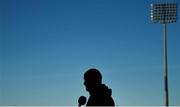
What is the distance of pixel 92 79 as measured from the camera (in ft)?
19.9

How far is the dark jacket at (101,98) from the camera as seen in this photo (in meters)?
6.02

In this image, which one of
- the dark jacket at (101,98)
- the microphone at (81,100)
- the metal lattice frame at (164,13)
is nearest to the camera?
the dark jacket at (101,98)

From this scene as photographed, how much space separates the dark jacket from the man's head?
3.0 inches

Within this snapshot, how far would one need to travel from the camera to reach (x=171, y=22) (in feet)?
118

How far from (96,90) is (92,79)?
0.51 feet

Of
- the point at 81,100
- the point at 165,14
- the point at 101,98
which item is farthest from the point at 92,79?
the point at 165,14

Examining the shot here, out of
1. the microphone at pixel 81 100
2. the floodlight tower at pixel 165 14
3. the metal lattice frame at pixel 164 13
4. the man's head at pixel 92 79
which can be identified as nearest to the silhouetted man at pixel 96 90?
the man's head at pixel 92 79

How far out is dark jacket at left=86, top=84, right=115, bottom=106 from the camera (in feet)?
19.7

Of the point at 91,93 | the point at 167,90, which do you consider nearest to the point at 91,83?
the point at 91,93

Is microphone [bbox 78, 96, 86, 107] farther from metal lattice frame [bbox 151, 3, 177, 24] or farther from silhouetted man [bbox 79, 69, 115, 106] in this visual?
metal lattice frame [bbox 151, 3, 177, 24]

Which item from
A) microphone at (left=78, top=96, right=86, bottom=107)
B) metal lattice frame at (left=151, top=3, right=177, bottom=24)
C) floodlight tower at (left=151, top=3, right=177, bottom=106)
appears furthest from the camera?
metal lattice frame at (left=151, top=3, right=177, bottom=24)

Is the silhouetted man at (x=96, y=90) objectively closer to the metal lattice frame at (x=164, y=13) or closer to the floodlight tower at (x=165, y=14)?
the floodlight tower at (x=165, y=14)

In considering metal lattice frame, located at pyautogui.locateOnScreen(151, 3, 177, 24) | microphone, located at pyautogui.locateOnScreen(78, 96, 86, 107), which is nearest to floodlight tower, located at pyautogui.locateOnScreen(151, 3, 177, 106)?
metal lattice frame, located at pyautogui.locateOnScreen(151, 3, 177, 24)

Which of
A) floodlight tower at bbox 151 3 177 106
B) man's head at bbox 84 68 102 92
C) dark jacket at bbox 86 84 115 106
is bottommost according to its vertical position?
floodlight tower at bbox 151 3 177 106
